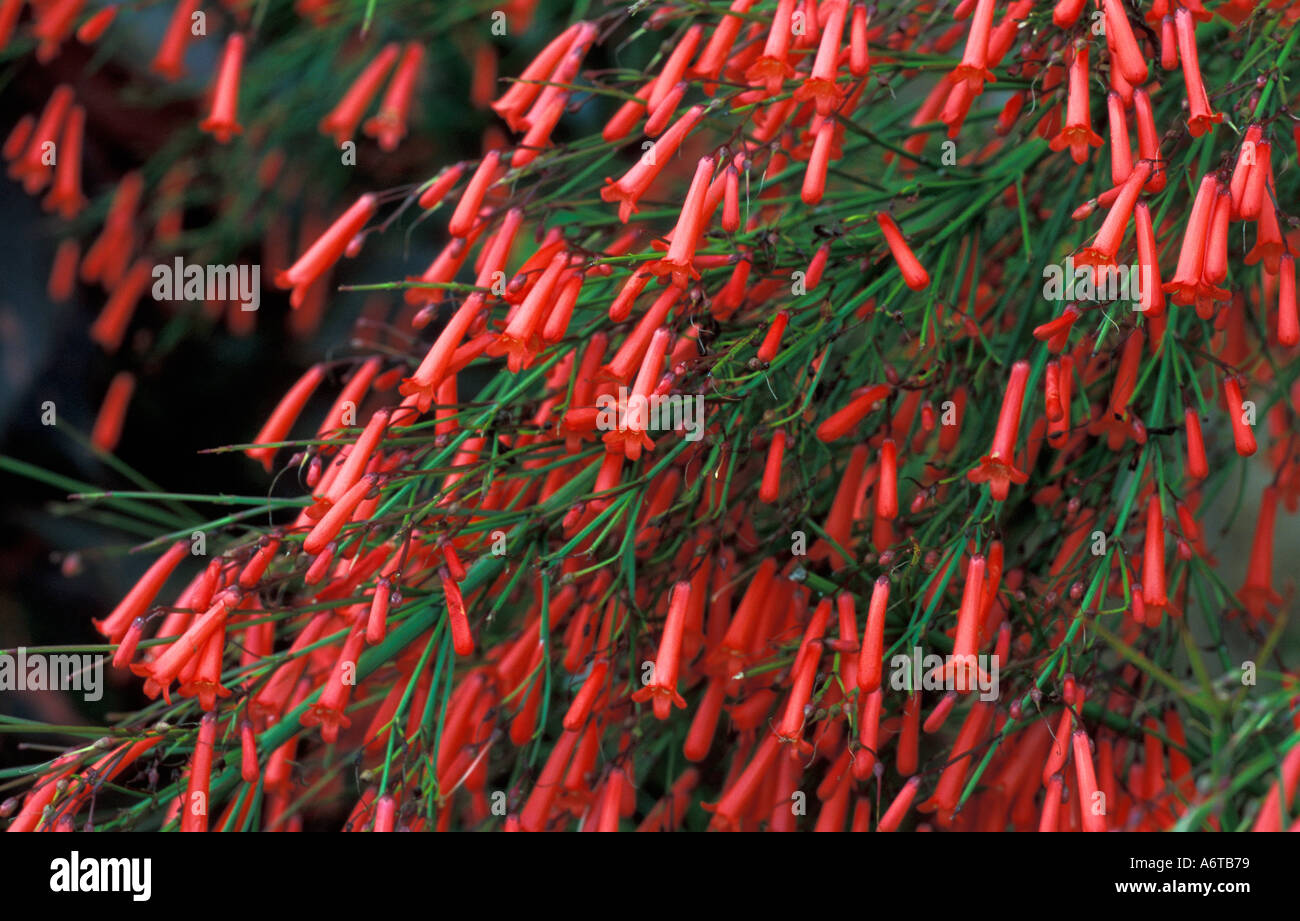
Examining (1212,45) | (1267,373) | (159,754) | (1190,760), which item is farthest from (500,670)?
(1267,373)

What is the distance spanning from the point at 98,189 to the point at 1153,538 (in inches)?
106

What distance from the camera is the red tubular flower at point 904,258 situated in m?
1.23

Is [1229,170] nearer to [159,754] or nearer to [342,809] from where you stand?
[159,754]

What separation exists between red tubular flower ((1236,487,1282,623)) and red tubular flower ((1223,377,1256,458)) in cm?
41

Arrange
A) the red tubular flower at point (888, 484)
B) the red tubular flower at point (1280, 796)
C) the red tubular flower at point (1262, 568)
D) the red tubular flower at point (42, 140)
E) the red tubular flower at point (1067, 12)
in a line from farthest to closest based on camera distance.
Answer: the red tubular flower at point (42, 140) → the red tubular flower at point (1262, 568) → the red tubular flower at point (888, 484) → the red tubular flower at point (1067, 12) → the red tubular flower at point (1280, 796)

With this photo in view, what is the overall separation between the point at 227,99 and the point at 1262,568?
6.04ft

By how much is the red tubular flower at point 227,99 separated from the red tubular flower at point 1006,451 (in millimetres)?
1351

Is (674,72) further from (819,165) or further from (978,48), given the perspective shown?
(978,48)

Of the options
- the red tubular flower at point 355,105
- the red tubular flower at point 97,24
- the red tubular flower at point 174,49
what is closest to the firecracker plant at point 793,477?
the red tubular flower at point 355,105

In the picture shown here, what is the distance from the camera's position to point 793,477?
4.78 feet

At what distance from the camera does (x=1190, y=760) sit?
1494 mm

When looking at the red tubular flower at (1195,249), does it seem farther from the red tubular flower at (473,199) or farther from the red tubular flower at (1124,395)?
the red tubular flower at (473,199)

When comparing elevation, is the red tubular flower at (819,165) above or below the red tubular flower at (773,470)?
above

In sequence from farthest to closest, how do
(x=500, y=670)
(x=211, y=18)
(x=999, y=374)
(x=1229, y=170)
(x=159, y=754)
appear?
(x=211, y=18) < (x=999, y=374) < (x=500, y=670) < (x=159, y=754) < (x=1229, y=170)
